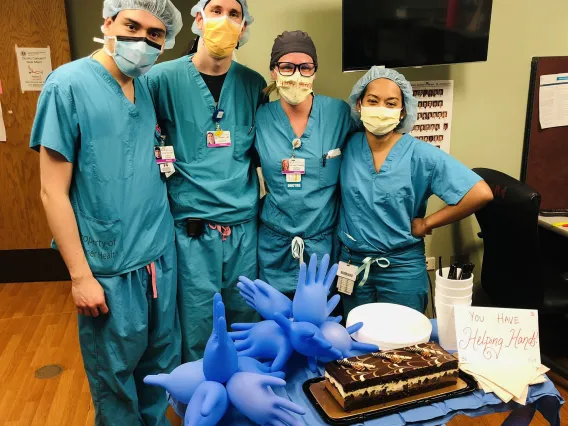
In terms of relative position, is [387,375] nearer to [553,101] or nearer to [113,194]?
[113,194]

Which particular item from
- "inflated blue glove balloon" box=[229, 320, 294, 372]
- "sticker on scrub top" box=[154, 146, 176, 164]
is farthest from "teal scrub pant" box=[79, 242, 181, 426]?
"inflated blue glove balloon" box=[229, 320, 294, 372]

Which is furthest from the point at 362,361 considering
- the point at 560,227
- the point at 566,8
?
the point at 566,8

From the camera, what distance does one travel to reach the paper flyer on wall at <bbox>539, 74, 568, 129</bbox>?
2.60 m

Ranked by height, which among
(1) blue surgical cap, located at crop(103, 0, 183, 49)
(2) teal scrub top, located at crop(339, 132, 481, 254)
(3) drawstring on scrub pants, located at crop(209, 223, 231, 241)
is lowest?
(3) drawstring on scrub pants, located at crop(209, 223, 231, 241)

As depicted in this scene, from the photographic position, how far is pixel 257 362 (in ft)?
3.84

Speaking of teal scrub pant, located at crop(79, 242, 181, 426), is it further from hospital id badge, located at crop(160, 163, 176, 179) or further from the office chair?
the office chair

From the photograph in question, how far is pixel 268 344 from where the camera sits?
121cm

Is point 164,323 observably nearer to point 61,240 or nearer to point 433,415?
point 61,240

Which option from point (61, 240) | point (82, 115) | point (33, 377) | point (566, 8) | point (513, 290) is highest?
point (566, 8)

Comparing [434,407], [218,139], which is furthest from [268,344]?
[218,139]

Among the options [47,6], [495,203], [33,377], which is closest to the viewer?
[495,203]

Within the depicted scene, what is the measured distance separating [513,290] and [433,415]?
1.28 m

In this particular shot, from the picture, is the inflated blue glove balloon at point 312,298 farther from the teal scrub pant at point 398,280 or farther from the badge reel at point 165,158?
the badge reel at point 165,158

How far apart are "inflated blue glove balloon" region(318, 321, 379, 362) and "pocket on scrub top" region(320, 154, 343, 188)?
68 cm
